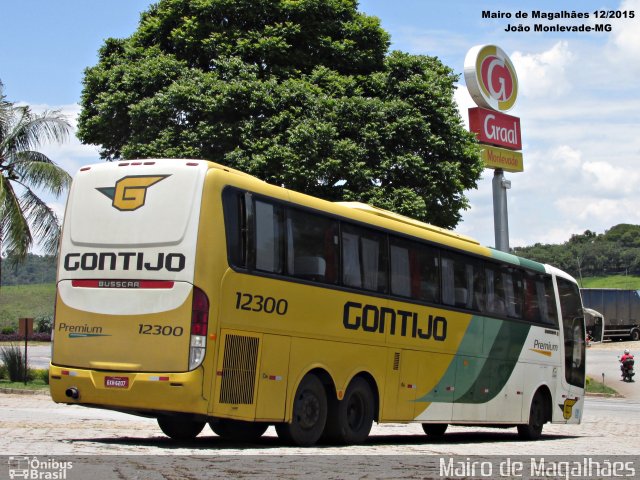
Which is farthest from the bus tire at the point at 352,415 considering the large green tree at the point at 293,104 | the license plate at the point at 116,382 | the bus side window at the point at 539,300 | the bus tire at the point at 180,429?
the large green tree at the point at 293,104

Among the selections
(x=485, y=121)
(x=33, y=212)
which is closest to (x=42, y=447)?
(x=33, y=212)

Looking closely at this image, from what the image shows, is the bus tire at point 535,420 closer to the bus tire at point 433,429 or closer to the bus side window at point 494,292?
the bus tire at point 433,429

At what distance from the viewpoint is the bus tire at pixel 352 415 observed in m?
14.2

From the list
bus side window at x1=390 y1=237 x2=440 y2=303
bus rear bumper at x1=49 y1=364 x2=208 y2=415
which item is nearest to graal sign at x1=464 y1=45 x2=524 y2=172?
bus side window at x1=390 y1=237 x2=440 y2=303

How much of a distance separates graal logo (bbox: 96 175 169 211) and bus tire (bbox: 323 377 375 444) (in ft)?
13.6

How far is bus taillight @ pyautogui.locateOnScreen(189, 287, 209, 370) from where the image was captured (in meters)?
11.9

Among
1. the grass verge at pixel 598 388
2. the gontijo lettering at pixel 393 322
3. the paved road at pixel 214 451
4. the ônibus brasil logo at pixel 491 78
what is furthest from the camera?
the grass verge at pixel 598 388

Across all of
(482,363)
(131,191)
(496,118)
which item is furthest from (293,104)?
(131,191)

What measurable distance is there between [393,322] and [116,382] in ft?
16.5

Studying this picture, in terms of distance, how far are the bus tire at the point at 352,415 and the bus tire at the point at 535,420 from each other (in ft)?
20.3

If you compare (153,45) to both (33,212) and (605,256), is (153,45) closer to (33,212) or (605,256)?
(33,212)

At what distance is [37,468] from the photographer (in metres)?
9.02

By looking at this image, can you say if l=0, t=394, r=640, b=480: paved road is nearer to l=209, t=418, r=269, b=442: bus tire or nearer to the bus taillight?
l=209, t=418, r=269, b=442: bus tire

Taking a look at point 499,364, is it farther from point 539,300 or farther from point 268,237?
point 268,237
